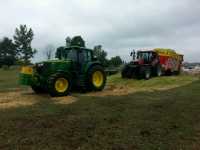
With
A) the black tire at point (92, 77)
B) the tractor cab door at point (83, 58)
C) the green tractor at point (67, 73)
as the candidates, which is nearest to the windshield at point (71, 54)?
the green tractor at point (67, 73)

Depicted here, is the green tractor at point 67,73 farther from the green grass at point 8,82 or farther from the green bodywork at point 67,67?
the green grass at point 8,82

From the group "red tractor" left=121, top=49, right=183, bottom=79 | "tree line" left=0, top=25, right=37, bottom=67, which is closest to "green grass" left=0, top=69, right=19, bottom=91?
"red tractor" left=121, top=49, right=183, bottom=79

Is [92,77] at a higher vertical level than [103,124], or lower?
higher

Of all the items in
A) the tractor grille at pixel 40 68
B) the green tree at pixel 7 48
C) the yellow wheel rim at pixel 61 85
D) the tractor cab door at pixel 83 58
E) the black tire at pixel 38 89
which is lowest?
the black tire at pixel 38 89

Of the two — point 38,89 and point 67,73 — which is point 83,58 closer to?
point 67,73

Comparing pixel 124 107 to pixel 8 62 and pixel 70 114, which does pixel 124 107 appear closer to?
pixel 70 114

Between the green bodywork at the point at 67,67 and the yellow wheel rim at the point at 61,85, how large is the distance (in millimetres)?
389

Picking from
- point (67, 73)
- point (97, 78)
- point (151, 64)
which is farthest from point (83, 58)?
point (151, 64)

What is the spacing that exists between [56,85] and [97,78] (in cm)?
310

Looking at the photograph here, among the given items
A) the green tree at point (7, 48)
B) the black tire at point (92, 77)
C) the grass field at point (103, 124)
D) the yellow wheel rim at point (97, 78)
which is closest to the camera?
the grass field at point (103, 124)

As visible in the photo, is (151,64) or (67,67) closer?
(67,67)

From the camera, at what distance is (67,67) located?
17.0 m

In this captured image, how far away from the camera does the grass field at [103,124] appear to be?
7934mm

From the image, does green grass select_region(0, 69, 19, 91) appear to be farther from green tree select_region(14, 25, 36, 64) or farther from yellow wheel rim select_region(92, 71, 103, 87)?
green tree select_region(14, 25, 36, 64)
